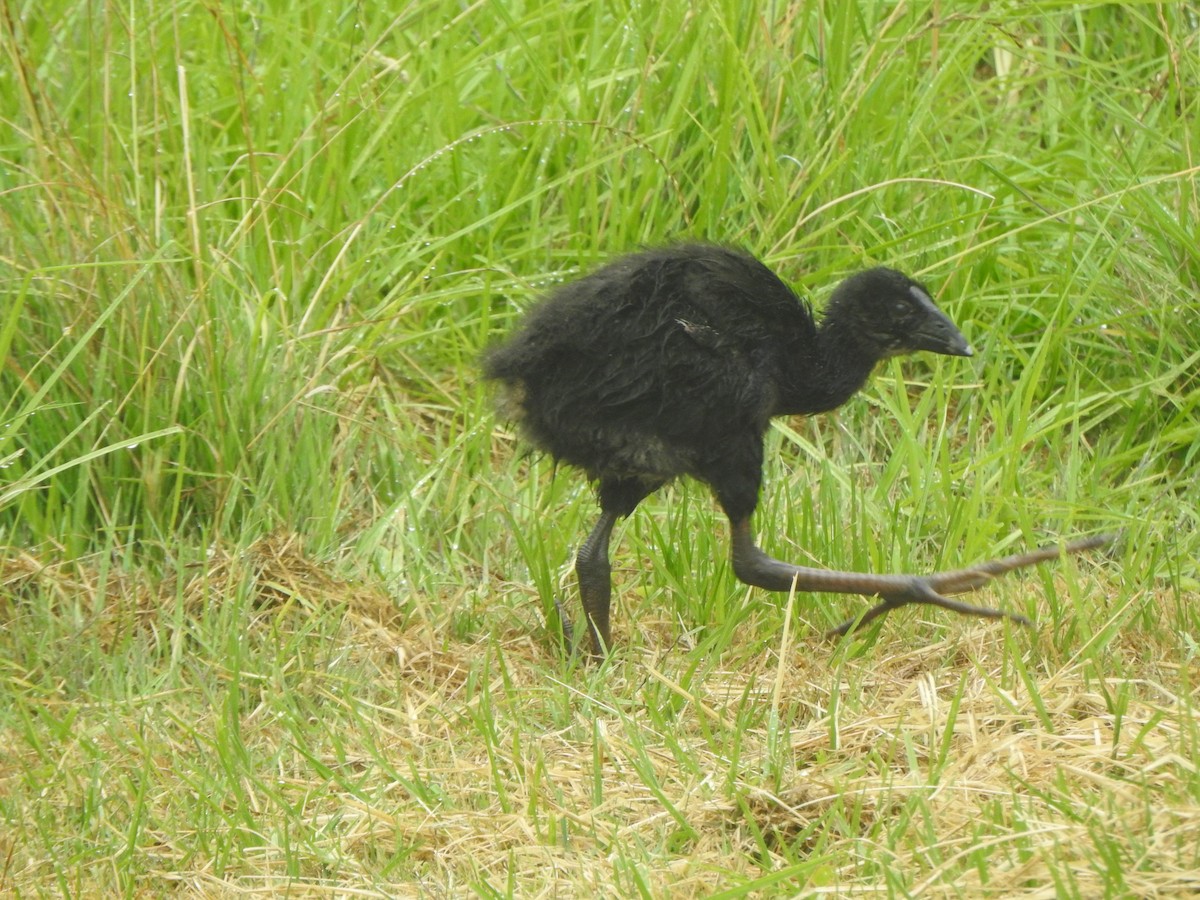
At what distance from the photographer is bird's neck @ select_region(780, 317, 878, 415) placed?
4.31 m

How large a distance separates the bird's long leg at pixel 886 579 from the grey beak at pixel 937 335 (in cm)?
59

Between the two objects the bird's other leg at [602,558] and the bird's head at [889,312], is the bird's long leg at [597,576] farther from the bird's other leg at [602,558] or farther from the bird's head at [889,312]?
the bird's head at [889,312]

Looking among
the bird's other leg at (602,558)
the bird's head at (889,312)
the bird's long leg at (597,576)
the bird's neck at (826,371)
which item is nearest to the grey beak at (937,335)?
the bird's head at (889,312)

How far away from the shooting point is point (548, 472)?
209 inches

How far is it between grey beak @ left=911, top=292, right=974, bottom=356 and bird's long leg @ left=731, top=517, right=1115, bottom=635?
0.59m

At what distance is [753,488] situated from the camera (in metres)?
4.20

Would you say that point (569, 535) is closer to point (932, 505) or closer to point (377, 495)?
point (377, 495)

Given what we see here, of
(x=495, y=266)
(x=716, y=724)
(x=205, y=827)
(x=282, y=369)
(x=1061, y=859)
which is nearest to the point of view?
(x=1061, y=859)

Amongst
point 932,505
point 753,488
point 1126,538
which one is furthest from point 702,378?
point 1126,538

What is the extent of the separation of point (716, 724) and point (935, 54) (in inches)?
114

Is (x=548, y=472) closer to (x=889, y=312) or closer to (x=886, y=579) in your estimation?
(x=889, y=312)

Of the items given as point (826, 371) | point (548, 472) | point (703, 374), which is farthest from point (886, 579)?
point (548, 472)

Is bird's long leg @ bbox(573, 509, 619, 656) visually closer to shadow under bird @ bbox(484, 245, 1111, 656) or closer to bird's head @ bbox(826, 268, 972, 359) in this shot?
shadow under bird @ bbox(484, 245, 1111, 656)

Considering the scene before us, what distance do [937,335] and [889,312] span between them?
0.15 meters
